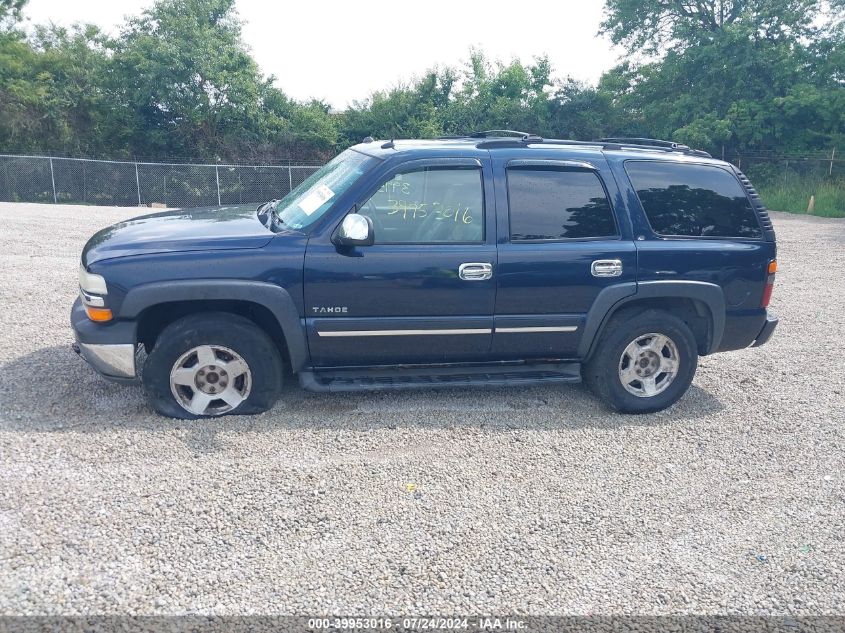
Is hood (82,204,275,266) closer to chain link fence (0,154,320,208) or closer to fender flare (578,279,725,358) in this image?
fender flare (578,279,725,358)

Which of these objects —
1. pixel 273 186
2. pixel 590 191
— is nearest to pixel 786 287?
pixel 590 191

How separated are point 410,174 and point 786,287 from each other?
301 inches

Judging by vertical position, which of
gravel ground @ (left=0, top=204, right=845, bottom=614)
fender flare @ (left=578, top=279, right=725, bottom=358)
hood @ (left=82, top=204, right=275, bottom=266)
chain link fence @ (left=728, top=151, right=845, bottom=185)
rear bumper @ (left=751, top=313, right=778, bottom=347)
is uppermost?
chain link fence @ (left=728, top=151, right=845, bottom=185)

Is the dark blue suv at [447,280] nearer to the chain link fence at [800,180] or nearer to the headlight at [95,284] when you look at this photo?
the headlight at [95,284]

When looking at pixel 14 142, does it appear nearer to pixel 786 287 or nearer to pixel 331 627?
pixel 786 287

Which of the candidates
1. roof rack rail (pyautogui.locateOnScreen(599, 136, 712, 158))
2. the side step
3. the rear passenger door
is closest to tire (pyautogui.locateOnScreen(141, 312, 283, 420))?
the side step

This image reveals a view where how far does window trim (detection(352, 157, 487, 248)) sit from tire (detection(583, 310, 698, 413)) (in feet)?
4.03

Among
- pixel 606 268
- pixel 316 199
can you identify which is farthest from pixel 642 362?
pixel 316 199

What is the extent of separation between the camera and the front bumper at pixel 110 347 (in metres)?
4.53

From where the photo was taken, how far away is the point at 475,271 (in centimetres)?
A: 483

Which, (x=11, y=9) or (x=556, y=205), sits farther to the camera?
(x=11, y=9)

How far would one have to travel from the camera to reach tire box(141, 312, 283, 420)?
4.61 metres

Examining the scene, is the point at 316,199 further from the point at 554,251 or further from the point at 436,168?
the point at 554,251

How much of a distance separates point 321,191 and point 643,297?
2.44m
